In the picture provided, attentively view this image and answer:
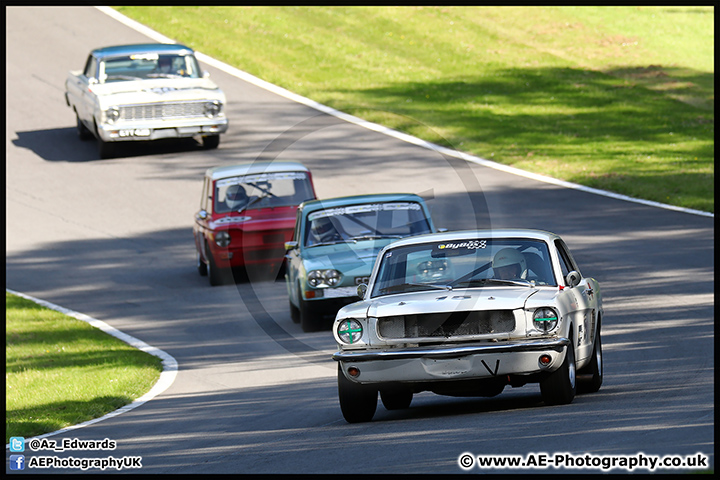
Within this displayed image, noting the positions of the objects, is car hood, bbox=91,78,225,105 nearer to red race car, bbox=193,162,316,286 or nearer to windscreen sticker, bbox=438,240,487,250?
red race car, bbox=193,162,316,286

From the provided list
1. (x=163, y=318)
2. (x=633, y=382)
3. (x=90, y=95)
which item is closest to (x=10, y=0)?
(x=90, y=95)

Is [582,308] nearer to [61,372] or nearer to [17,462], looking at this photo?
[17,462]

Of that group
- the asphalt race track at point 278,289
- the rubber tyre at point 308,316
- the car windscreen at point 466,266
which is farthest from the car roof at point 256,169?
the car windscreen at point 466,266

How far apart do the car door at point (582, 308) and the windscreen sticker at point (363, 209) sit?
571 centimetres

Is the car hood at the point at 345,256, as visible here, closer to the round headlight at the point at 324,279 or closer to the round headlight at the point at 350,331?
the round headlight at the point at 324,279

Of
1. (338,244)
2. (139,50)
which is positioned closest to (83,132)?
(139,50)

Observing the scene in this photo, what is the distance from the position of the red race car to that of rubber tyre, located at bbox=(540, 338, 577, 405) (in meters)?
9.61

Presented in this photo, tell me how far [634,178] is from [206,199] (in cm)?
1060

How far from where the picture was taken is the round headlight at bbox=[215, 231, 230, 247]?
18547 mm

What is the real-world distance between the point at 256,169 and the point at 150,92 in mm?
8103

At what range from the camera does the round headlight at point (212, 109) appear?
2717 cm

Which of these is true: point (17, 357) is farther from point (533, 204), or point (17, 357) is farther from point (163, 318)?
point (533, 204)

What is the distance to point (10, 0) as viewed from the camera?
142 feet

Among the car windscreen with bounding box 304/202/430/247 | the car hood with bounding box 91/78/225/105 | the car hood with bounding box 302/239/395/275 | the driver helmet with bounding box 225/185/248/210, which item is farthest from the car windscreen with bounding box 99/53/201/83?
the car hood with bounding box 302/239/395/275
